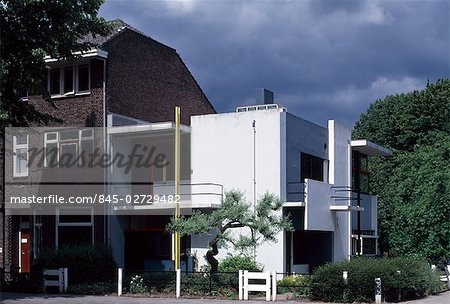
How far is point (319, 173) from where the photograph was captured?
105ft

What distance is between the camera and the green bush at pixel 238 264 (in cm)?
2644

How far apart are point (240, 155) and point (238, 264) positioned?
4.82m

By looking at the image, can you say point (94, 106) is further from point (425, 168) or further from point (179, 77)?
point (425, 168)

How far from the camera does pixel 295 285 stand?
77.0ft

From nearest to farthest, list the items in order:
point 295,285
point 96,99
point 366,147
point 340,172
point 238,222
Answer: point 295,285, point 238,222, point 96,99, point 340,172, point 366,147

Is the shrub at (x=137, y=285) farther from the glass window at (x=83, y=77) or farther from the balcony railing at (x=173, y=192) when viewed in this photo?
the glass window at (x=83, y=77)

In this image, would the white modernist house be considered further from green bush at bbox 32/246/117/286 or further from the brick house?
green bush at bbox 32/246/117/286

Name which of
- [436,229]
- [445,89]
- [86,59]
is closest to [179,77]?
[86,59]

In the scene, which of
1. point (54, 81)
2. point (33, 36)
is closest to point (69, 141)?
point (54, 81)

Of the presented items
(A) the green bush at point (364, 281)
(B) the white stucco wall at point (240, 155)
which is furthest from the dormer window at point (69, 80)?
(A) the green bush at point (364, 281)

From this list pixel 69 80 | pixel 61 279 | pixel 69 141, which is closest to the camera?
pixel 61 279

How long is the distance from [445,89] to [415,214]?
47.7 ft

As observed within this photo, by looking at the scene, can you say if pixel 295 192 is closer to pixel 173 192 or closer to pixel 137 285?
pixel 173 192

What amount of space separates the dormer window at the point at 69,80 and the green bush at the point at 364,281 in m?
13.9
